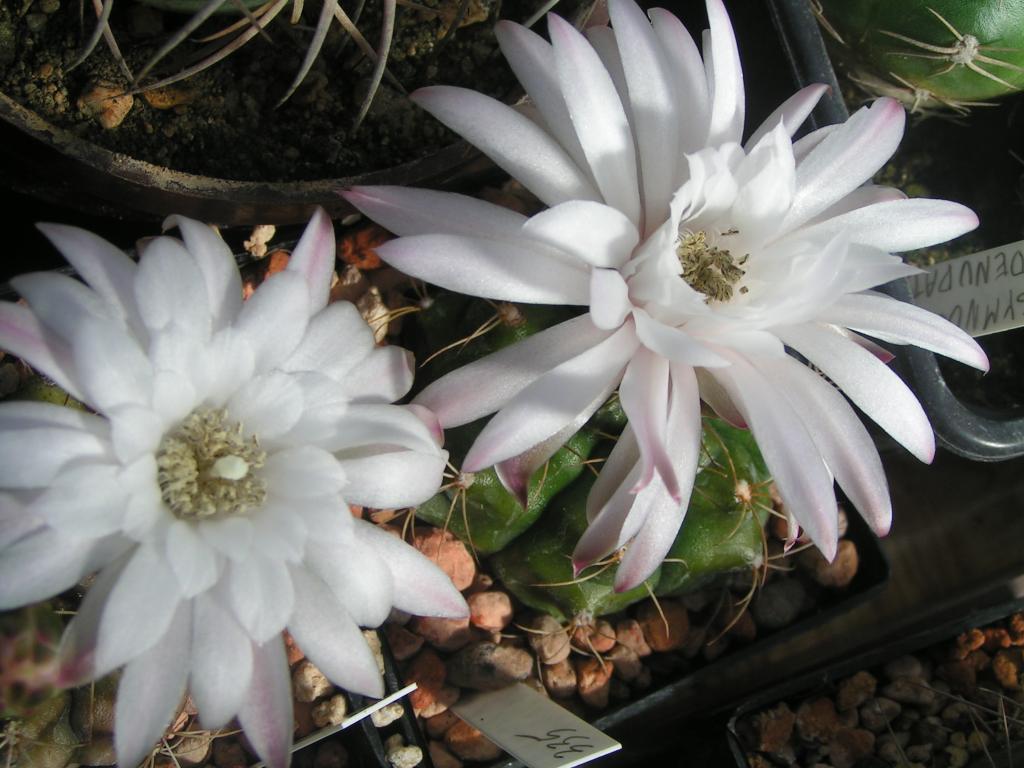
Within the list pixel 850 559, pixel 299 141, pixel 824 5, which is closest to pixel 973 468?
pixel 850 559

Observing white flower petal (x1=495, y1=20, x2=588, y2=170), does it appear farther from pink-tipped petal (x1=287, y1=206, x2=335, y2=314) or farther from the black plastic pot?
the black plastic pot

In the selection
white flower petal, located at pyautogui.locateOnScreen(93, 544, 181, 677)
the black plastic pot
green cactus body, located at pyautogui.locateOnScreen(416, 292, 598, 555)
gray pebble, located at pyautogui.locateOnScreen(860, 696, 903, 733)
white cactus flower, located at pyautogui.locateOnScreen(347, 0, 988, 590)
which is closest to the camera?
white flower petal, located at pyautogui.locateOnScreen(93, 544, 181, 677)

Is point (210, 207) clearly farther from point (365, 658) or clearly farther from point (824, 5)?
point (824, 5)

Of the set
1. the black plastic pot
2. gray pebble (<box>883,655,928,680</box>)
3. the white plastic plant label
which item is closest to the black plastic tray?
gray pebble (<box>883,655,928,680</box>)

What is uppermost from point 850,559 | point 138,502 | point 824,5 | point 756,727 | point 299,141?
point 824,5

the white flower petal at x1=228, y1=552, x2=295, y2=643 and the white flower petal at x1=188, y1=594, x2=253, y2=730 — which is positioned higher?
the white flower petal at x1=228, y1=552, x2=295, y2=643

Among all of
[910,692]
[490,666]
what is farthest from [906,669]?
[490,666]

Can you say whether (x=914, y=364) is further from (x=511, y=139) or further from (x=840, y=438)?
(x=511, y=139)
